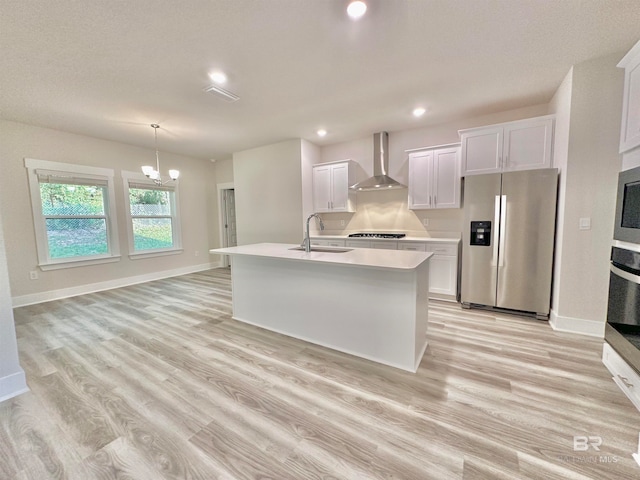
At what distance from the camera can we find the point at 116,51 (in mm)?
2238

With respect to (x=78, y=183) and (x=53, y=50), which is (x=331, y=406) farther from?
(x=78, y=183)

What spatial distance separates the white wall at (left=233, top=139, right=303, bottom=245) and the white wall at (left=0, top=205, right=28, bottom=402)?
3.67 metres

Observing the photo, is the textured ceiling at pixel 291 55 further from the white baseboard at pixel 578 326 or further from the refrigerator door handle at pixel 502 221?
the white baseboard at pixel 578 326

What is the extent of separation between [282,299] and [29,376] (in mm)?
2177

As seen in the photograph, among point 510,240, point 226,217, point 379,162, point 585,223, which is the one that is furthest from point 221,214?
point 585,223

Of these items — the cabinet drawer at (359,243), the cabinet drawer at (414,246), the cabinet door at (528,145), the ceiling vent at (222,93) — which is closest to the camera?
the ceiling vent at (222,93)

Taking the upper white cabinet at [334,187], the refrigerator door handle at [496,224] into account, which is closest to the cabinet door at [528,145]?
the refrigerator door handle at [496,224]

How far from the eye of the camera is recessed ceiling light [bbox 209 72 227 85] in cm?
263

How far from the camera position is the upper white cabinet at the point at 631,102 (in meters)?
1.90

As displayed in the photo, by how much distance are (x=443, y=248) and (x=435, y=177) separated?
1.13 meters

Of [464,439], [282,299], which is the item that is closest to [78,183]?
[282,299]

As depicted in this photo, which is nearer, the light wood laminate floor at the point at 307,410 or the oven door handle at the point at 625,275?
the light wood laminate floor at the point at 307,410


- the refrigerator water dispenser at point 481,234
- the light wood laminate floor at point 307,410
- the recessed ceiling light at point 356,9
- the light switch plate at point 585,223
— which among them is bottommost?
the light wood laminate floor at point 307,410

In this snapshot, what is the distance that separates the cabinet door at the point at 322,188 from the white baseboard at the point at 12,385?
166 inches
